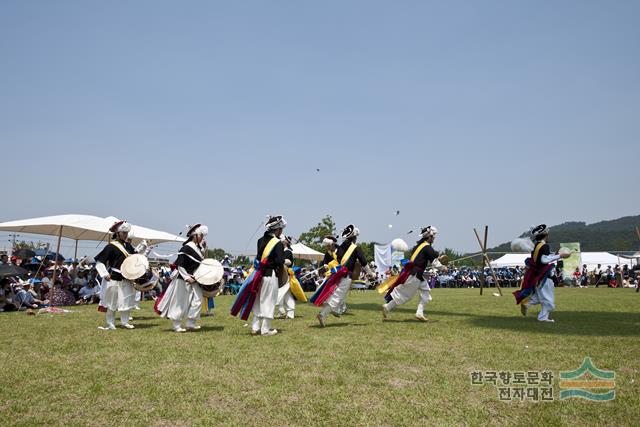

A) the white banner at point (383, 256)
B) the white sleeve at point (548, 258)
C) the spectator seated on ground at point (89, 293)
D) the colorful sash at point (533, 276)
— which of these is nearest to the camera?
the white sleeve at point (548, 258)

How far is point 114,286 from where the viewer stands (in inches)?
393

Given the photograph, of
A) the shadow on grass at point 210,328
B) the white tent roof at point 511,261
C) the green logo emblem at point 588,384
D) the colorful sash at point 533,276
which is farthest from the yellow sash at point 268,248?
the white tent roof at point 511,261

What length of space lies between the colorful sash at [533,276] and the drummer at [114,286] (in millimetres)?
8877

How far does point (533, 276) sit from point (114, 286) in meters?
9.30

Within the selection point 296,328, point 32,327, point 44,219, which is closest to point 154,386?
point 296,328

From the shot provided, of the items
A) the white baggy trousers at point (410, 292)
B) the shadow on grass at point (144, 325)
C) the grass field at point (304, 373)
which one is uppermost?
the white baggy trousers at point (410, 292)

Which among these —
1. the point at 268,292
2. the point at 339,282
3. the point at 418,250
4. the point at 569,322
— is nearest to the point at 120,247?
the point at 268,292

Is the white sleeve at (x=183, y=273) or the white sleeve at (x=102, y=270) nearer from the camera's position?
the white sleeve at (x=183, y=273)

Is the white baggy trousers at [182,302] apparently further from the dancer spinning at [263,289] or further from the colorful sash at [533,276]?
the colorful sash at [533,276]

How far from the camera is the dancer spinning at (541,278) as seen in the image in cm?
1073

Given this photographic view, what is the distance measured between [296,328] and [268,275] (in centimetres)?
154

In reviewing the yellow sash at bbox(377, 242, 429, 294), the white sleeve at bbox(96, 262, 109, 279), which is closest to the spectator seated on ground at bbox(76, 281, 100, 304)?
the white sleeve at bbox(96, 262, 109, 279)

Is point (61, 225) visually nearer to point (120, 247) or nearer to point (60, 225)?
point (60, 225)

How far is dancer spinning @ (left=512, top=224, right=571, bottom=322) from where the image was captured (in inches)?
422
